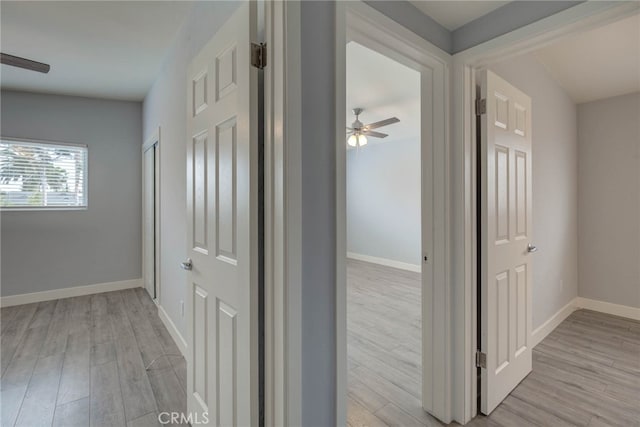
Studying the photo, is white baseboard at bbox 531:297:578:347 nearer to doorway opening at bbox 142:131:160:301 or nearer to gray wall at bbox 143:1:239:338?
gray wall at bbox 143:1:239:338

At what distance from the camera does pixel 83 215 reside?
13.0 feet

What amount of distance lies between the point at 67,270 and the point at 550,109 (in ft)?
19.5

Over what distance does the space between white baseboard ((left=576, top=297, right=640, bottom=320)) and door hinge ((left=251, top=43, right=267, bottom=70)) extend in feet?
14.5

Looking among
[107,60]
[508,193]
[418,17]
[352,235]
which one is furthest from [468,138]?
[352,235]

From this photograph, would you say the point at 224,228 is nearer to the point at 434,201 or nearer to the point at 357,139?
the point at 434,201

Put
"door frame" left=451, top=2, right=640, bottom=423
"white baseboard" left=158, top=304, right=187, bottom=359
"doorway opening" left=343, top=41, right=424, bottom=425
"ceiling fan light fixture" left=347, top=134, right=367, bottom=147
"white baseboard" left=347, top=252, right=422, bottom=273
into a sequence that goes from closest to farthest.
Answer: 1. "door frame" left=451, top=2, right=640, bottom=423
2. "doorway opening" left=343, top=41, right=424, bottom=425
3. "white baseboard" left=158, top=304, right=187, bottom=359
4. "ceiling fan light fixture" left=347, top=134, right=367, bottom=147
5. "white baseboard" left=347, top=252, right=422, bottom=273

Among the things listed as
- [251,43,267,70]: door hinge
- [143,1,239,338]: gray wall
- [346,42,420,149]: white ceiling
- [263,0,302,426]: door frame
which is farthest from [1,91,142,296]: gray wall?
[263,0,302,426]: door frame

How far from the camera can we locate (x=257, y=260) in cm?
113

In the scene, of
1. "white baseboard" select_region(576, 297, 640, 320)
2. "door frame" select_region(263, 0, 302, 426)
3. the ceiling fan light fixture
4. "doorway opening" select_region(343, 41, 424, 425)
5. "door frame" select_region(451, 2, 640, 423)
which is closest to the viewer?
"door frame" select_region(263, 0, 302, 426)

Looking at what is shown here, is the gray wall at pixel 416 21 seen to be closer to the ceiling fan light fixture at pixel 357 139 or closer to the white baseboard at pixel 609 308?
the ceiling fan light fixture at pixel 357 139

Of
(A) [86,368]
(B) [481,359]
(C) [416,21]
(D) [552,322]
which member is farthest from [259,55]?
(D) [552,322]

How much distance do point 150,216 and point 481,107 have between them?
12.4 ft

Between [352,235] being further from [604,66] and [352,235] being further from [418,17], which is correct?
[418,17]

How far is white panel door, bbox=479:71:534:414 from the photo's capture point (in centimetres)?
175
